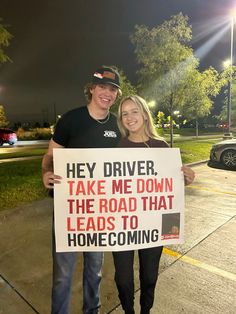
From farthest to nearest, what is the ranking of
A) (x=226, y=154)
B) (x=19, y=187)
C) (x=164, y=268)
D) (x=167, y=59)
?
1. (x=167, y=59)
2. (x=226, y=154)
3. (x=19, y=187)
4. (x=164, y=268)

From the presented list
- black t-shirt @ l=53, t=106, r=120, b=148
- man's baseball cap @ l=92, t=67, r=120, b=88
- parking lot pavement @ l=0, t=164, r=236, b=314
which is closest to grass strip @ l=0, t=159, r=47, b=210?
parking lot pavement @ l=0, t=164, r=236, b=314

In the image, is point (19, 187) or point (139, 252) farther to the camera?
point (19, 187)

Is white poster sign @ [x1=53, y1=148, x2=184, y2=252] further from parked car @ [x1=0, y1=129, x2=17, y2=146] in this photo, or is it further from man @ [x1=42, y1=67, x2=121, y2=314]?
parked car @ [x1=0, y1=129, x2=17, y2=146]

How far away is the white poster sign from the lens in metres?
2.08

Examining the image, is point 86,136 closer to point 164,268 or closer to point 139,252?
point 139,252

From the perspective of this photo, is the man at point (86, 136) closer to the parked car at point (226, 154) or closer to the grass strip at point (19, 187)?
the grass strip at point (19, 187)

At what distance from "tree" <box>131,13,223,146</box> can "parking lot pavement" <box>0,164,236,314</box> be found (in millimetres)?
8073

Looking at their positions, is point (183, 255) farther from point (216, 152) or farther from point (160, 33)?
point (160, 33)

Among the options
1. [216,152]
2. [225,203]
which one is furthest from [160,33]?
[225,203]

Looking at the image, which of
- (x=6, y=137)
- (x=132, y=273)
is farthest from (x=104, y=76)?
(x=6, y=137)

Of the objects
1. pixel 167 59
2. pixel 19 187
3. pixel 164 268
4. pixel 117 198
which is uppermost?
pixel 167 59

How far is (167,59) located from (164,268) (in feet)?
33.8

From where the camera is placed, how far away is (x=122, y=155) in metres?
2.11

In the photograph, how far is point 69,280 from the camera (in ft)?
7.11
